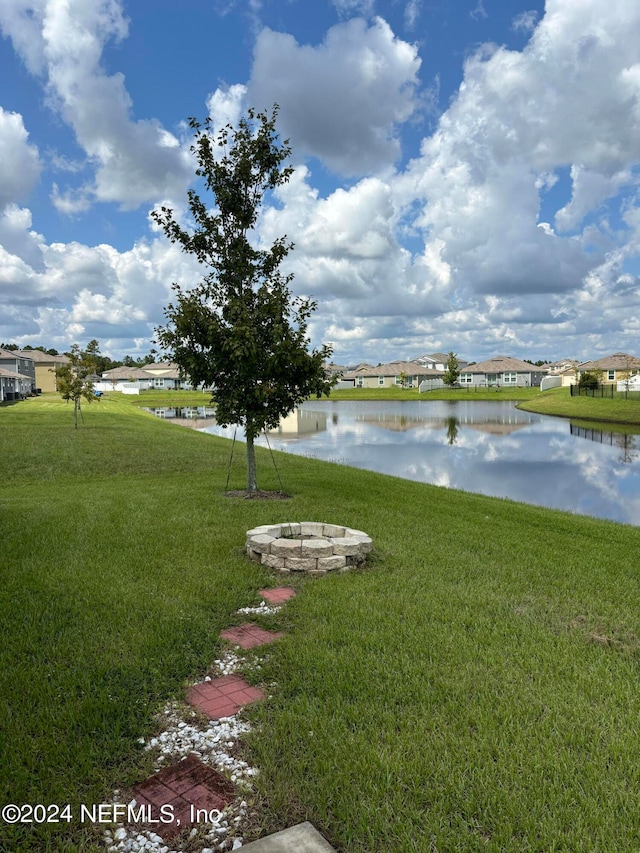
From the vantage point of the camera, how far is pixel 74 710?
3.78m

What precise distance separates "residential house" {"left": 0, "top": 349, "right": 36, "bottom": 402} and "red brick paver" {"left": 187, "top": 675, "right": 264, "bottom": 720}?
52999 millimetres

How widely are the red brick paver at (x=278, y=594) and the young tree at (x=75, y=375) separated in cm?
2309

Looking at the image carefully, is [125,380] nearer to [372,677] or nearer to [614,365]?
[614,365]

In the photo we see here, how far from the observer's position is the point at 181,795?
10.2 ft

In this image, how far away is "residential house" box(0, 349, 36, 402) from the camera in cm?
5125

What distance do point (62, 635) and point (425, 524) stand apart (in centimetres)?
656

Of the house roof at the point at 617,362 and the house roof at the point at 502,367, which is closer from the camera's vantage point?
the house roof at the point at 617,362

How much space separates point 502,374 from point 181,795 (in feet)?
339

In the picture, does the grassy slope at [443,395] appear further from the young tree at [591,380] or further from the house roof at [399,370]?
the house roof at [399,370]

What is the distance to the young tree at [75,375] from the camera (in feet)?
85.8

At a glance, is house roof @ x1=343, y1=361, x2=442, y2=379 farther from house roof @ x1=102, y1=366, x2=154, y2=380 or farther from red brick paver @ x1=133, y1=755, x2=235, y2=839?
red brick paver @ x1=133, y1=755, x2=235, y2=839

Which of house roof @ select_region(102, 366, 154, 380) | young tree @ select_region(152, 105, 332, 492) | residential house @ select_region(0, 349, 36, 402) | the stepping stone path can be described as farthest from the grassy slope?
the stepping stone path

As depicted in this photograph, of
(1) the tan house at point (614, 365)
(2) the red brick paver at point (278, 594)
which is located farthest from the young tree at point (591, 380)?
(2) the red brick paver at point (278, 594)

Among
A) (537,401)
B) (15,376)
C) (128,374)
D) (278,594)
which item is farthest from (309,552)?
(128,374)
